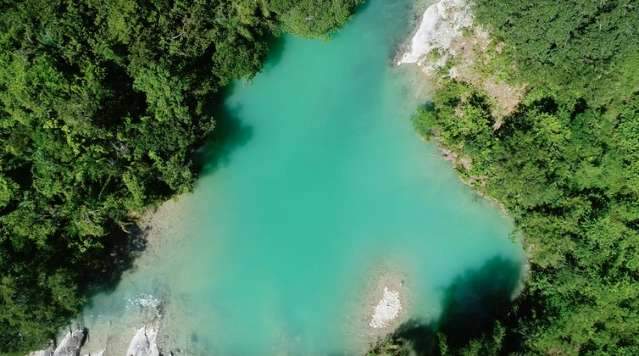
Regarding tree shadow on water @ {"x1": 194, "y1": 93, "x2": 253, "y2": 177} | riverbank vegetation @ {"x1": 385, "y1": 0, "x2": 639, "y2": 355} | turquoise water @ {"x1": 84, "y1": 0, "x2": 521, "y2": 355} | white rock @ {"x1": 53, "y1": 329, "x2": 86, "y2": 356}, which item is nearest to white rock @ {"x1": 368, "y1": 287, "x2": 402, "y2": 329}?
turquoise water @ {"x1": 84, "y1": 0, "x2": 521, "y2": 355}

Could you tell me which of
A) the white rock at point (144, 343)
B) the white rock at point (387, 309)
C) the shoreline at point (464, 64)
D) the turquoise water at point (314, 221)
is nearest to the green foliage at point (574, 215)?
the shoreline at point (464, 64)

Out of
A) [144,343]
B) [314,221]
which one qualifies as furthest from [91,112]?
[144,343]

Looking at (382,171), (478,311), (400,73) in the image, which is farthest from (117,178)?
(478,311)

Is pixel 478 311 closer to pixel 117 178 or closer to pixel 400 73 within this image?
pixel 400 73

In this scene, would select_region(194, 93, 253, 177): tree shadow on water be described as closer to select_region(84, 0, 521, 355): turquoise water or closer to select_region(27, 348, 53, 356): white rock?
select_region(84, 0, 521, 355): turquoise water

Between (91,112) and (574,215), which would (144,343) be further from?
(574,215)

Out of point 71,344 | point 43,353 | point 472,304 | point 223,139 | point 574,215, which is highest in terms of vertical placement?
point 223,139
